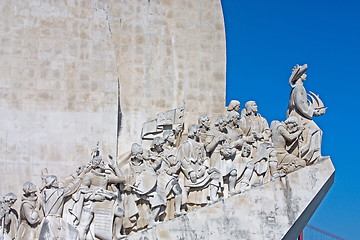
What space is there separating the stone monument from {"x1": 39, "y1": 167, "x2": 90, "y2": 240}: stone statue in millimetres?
17

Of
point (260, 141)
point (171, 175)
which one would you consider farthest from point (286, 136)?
point (171, 175)

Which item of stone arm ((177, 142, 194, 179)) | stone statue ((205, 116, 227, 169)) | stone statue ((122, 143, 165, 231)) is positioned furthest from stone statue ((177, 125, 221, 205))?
stone statue ((122, 143, 165, 231))

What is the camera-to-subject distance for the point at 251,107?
16.6 metres

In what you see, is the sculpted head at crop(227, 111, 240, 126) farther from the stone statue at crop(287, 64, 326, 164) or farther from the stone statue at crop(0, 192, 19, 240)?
the stone statue at crop(0, 192, 19, 240)

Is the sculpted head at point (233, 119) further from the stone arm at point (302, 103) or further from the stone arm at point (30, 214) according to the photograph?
the stone arm at point (30, 214)

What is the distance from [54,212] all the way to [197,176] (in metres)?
2.63

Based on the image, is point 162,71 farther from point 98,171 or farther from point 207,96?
point 98,171

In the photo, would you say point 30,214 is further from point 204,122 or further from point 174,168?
point 204,122

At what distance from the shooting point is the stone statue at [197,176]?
15.4 meters

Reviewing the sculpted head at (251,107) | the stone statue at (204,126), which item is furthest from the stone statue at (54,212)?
the sculpted head at (251,107)

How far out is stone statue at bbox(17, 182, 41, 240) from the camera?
1412cm

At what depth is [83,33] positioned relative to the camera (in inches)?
658

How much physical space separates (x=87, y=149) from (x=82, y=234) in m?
2.48

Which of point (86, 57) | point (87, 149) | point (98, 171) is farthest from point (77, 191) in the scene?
point (86, 57)
